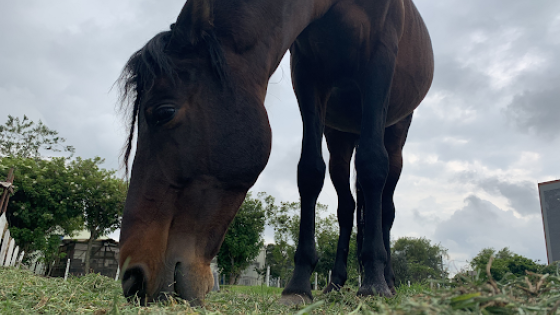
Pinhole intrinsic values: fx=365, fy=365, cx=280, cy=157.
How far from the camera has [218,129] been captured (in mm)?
1882

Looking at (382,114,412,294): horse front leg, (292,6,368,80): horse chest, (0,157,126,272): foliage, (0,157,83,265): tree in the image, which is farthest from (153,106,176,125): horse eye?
(0,157,83,265): tree

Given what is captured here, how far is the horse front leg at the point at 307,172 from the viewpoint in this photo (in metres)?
2.66

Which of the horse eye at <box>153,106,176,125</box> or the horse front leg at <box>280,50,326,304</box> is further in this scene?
the horse front leg at <box>280,50,326,304</box>

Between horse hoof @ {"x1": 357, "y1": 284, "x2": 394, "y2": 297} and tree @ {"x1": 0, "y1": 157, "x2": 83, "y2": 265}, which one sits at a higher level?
tree @ {"x1": 0, "y1": 157, "x2": 83, "y2": 265}

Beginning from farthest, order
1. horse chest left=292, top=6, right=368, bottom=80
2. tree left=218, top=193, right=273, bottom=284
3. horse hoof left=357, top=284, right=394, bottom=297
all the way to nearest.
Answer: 1. tree left=218, top=193, right=273, bottom=284
2. horse chest left=292, top=6, right=368, bottom=80
3. horse hoof left=357, top=284, right=394, bottom=297

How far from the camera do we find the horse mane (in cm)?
191

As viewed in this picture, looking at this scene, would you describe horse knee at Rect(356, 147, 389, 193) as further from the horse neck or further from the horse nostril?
the horse nostril

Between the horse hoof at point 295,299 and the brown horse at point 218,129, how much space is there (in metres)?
0.02

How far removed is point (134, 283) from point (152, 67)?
1.08 metres

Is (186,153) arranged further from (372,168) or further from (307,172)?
(372,168)

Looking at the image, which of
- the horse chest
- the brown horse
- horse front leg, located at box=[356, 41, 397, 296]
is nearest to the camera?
the brown horse

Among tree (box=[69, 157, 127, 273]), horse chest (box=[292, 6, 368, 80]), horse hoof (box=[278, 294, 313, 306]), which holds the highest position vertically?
tree (box=[69, 157, 127, 273])

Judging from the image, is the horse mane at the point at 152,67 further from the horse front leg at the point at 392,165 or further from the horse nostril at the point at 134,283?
the horse front leg at the point at 392,165

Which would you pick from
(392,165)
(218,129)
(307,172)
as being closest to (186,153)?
(218,129)
